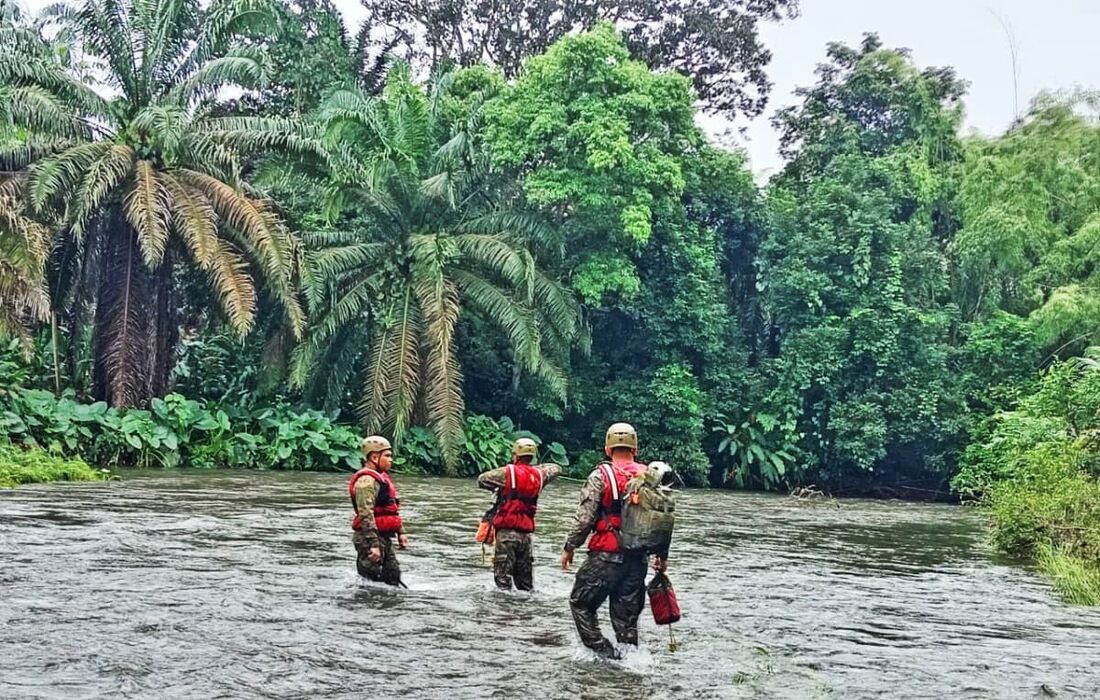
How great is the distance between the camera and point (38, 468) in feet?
57.9

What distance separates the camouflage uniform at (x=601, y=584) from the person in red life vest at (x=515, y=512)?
2.27 m

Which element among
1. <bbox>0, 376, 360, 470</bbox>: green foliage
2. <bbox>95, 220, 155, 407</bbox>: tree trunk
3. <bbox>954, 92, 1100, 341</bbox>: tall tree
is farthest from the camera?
<bbox>954, 92, 1100, 341</bbox>: tall tree

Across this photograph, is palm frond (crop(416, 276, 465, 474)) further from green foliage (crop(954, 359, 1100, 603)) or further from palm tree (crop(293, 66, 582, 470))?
green foliage (crop(954, 359, 1100, 603))

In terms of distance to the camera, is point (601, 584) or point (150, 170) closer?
point (601, 584)

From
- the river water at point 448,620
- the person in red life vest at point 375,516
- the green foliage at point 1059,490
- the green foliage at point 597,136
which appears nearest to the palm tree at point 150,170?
the green foliage at point 597,136

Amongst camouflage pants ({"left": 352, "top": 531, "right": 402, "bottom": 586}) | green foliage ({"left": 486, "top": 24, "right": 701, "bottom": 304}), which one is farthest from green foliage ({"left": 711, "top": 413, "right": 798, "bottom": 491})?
camouflage pants ({"left": 352, "top": 531, "right": 402, "bottom": 586})

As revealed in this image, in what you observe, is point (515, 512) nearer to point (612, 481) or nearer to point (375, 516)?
point (375, 516)

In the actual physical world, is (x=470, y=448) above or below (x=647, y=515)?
above

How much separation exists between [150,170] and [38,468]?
7194 millimetres

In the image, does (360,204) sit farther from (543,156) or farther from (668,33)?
(668,33)

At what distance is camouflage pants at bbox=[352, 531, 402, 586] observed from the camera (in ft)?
30.8

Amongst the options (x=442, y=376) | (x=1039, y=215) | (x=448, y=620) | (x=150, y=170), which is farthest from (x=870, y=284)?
(x=448, y=620)

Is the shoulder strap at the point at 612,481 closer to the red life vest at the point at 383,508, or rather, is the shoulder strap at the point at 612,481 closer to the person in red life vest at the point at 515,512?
the person in red life vest at the point at 515,512

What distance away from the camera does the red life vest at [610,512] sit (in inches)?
279
